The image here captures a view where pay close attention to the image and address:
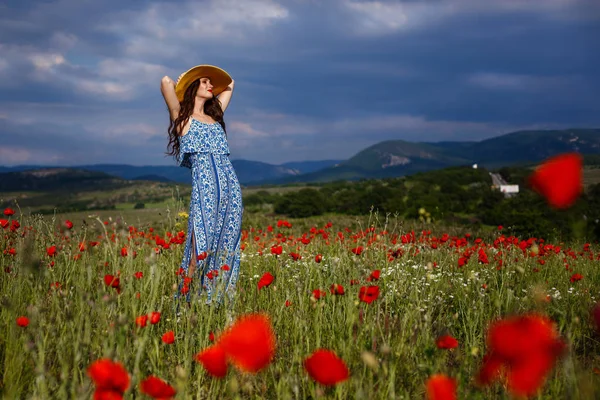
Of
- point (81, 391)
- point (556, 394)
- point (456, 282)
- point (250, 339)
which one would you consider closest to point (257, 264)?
point (456, 282)

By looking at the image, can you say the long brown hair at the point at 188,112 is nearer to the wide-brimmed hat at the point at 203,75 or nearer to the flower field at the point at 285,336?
the wide-brimmed hat at the point at 203,75

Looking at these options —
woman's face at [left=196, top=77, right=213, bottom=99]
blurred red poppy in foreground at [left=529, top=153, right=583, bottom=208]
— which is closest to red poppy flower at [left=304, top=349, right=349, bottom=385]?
blurred red poppy in foreground at [left=529, top=153, right=583, bottom=208]

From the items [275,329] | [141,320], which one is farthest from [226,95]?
[141,320]

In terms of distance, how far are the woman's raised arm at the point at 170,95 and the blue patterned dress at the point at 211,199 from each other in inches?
7.8

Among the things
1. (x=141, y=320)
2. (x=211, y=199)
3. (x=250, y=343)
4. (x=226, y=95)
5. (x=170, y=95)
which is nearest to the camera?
(x=250, y=343)

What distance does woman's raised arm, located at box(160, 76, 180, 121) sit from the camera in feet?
16.2

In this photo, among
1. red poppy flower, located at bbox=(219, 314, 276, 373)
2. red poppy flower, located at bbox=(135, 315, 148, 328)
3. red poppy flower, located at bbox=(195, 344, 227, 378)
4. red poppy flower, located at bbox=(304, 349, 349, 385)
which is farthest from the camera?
red poppy flower, located at bbox=(135, 315, 148, 328)

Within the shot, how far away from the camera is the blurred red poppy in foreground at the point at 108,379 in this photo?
1.47 m

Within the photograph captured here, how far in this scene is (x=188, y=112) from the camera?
5066 millimetres

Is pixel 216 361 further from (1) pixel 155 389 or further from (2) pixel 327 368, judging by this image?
(2) pixel 327 368

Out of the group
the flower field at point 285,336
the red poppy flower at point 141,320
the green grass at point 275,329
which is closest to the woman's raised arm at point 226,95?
the green grass at point 275,329

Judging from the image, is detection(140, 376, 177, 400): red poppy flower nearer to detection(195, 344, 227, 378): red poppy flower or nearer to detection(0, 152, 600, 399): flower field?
detection(0, 152, 600, 399): flower field

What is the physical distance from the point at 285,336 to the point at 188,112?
2.51m

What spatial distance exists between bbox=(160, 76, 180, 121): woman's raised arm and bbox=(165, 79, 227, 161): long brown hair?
0.16 feet
